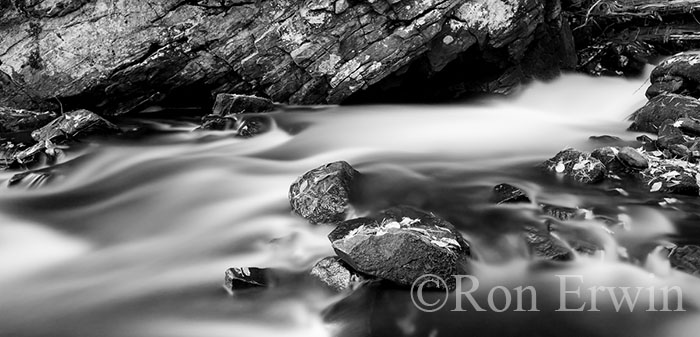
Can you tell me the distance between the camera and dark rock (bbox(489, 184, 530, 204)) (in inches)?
208

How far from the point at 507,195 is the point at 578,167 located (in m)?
1.03

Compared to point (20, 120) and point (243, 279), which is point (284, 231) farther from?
point (20, 120)

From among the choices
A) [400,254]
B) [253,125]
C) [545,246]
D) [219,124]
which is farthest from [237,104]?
[545,246]

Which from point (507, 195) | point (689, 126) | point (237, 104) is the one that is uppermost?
point (237, 104)

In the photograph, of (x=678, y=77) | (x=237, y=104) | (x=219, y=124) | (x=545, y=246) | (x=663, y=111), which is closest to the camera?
(x=545, y=246)

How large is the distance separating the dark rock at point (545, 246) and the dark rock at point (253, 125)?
4.84m

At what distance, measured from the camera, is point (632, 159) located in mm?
5691

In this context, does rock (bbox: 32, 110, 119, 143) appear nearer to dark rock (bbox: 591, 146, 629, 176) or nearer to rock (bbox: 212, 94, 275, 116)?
rock (bbox: 212, 94, 275, 116)

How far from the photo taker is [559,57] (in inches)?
404

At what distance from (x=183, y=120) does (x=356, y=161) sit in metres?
3.70

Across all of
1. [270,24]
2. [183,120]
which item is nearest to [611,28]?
[270,24]

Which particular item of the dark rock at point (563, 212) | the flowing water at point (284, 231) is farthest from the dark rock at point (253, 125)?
the dark rock at point (563, 212)

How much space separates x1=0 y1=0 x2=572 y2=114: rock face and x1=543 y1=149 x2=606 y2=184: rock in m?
3.51

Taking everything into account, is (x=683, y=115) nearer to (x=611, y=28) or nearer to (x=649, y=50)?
(x=649, y=50)
